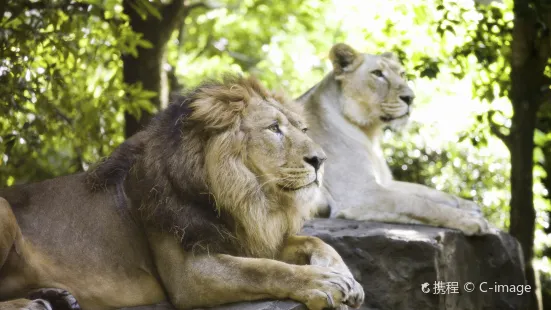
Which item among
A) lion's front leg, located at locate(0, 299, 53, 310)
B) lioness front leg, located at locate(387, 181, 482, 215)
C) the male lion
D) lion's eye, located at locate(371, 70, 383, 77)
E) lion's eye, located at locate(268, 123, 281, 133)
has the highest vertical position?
lion's eye, located at locate(268, 123, 281, 133)

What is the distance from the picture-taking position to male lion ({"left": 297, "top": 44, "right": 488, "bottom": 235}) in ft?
22.6

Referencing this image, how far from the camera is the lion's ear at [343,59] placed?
24.8ft

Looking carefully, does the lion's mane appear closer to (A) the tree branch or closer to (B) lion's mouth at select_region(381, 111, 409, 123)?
(B) lion's mouth at select_region(381, 111, 409, 123)

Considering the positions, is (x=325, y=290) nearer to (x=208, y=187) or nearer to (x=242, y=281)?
(x=242, y=281)

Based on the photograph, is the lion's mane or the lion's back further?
the lion's back

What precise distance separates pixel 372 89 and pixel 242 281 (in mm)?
3765

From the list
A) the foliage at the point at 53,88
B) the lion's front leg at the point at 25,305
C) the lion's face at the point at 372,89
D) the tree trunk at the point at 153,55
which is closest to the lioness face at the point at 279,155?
the lion's front leg at the point at 25,305

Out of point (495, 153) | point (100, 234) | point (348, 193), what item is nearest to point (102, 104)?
point (348, 193)

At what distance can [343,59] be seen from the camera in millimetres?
7582

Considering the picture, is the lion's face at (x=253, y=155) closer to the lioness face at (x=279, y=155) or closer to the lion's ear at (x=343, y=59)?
the lioness face at (x=279, y=155)

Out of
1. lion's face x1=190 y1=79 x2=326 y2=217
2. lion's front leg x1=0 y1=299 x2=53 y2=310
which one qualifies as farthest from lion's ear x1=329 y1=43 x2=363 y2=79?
lion's front leg x1=0 y1=299 x2=53 y2=310

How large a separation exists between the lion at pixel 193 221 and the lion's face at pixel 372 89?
2935mm

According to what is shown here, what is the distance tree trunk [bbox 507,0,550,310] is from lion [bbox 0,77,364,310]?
4221mm

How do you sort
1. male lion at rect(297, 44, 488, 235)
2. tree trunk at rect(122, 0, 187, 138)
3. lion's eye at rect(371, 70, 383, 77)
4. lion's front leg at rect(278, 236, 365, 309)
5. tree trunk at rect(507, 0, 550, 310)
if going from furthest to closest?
tree trunk at rect(122, 0, 187, 138) < tree trunk at rect(507, 0, 550, 310) < lion's eye at rect(371, 70, 383, 77) < male lion at rect(297, 44, 488, 235) < lion's front leg at rect(278, 236, 365, 309)
